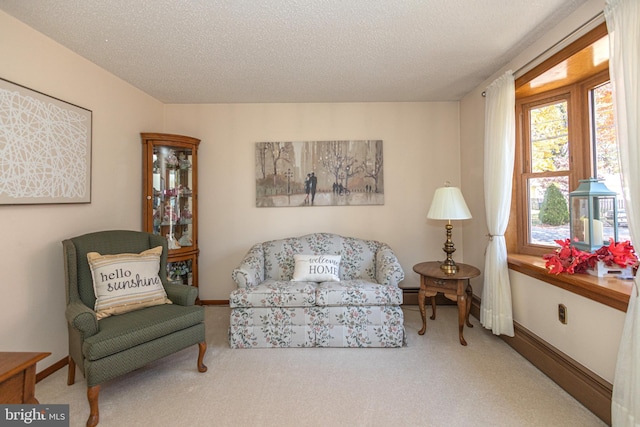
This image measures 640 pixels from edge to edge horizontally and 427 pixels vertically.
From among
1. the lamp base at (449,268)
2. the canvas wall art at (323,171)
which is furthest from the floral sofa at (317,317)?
the canvas wall art at (323,171)

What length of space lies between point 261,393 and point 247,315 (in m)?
0.77

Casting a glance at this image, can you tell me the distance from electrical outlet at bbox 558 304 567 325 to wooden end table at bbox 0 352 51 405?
301 cm

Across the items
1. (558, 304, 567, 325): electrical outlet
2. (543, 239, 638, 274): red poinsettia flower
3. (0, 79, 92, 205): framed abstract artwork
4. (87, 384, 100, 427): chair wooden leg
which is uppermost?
(0, 79, 92, 205): framed abstract artwork

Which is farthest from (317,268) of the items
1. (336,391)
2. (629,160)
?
(629,160)

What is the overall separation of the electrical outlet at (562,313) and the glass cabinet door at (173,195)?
3.56m

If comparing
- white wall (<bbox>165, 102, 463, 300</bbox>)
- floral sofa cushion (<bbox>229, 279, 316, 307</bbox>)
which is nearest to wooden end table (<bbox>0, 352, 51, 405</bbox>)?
floral sofa cushion (<bbox>229, 279, 316, 307</bbox>)

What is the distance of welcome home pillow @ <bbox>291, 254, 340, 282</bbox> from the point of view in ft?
9.91

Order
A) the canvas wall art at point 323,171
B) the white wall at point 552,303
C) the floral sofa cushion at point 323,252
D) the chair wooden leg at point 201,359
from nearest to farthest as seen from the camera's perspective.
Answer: the white wall at point 552,303, the chair wooden leg at point 201,359, the floral sofa cushion at point 323,252, the canvas wall art at point 323,171

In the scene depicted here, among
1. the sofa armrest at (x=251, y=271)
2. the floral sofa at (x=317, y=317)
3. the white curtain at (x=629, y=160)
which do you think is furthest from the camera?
the sofa armrest at (x=251, y=271)

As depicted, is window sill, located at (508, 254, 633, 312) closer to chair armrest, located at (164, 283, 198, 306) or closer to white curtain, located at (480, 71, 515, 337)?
white curtain, located at (480, 71, 515, 337)

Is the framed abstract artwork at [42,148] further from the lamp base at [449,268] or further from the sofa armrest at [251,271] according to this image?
the lamp base at [449,268]

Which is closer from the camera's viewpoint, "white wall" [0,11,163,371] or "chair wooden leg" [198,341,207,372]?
"white wall" [0,11,163,371]

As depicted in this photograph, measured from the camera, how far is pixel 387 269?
288 cm

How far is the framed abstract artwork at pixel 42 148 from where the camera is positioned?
1983 millimetres
